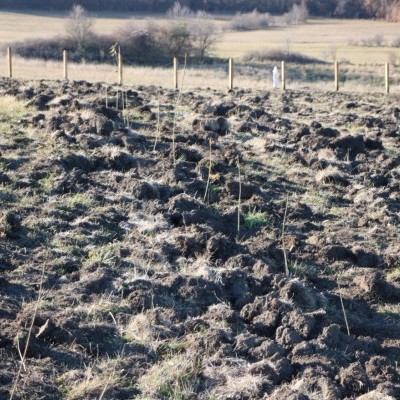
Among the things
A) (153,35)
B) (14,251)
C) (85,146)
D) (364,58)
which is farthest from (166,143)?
(364,58)

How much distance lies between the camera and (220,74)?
3881 cm

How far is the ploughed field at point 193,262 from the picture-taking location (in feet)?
19.5

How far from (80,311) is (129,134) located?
700 cm

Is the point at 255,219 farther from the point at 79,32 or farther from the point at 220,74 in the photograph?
the point at 79,32

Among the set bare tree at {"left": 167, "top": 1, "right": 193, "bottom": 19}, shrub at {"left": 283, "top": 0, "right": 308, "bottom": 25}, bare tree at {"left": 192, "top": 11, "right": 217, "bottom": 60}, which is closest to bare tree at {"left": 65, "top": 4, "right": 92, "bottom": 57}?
bare tree at {"left": 192, "top": 11, "right": 217, "bottom": 60}

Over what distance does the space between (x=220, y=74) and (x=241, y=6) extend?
65.1 m

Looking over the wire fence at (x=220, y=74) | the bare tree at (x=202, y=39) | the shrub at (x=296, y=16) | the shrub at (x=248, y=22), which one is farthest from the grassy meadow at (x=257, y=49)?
the bare tree at (x=202, y=39)

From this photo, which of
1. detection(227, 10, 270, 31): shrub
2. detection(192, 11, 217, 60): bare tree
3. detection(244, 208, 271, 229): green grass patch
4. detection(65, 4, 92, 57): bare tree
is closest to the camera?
detection(244, 208, 271, 229): green grass patch

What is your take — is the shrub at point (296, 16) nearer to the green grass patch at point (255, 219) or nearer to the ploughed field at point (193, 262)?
the ploughed field at point (193, 262)

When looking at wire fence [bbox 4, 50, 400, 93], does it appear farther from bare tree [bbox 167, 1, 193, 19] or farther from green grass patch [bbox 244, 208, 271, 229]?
bare tree [bbox 167, 1, 193, 19]

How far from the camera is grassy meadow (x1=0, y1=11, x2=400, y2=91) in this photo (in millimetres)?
32156

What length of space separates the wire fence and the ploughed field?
13.5 metres

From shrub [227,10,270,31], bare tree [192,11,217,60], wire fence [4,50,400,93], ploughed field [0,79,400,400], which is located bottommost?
ploughed field [0,79,400,400]

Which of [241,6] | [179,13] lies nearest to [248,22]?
[241,6]
